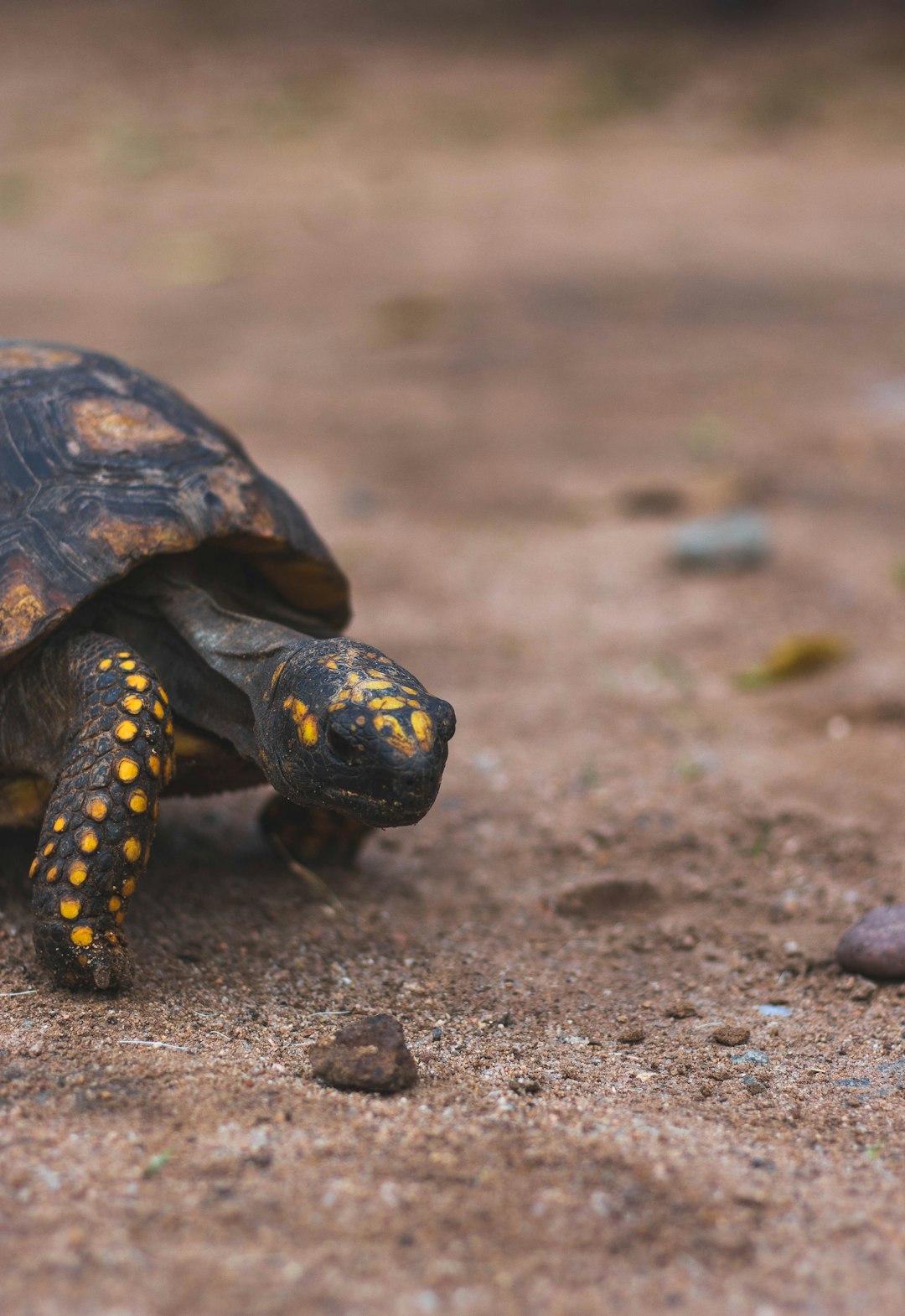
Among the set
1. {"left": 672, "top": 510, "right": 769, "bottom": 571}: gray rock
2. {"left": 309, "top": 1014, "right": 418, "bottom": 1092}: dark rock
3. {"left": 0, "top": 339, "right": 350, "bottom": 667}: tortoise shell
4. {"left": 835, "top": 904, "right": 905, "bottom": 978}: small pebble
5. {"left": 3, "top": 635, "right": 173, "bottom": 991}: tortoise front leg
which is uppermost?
{"left": 0, "top": 339, "right": 350, "bottom": 667}: tortoise shell

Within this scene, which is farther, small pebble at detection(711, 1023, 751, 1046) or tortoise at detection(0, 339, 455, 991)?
small pebble at detection(711, 1023, 751, 1046)

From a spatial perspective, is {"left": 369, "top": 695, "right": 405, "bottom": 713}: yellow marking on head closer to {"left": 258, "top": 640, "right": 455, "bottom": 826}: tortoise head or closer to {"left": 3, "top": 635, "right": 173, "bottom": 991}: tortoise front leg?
{"left": 258, "top": 640, "right": 455, "bottom": 826}: tortoise head

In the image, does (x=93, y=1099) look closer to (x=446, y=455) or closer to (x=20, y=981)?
(x=20, y=981)

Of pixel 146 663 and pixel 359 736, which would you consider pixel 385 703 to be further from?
pixel 146 663

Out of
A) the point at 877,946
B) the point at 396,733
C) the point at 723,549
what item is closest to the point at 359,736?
the point at 396,733

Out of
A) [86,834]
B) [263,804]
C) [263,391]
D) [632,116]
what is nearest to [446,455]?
[263,391]

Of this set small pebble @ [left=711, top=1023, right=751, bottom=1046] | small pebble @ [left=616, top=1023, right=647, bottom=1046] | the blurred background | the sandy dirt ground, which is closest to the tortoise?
the sandy dirt ground

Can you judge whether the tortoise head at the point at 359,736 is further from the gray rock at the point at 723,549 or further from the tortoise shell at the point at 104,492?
the gray rock at the point at 723,549

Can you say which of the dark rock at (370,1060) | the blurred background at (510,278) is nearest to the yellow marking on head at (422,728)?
the dark rock at (370,1060)
